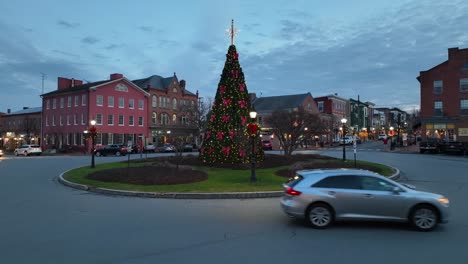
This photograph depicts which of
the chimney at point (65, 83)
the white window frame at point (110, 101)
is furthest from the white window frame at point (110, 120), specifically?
the chimney at point (65, 83)

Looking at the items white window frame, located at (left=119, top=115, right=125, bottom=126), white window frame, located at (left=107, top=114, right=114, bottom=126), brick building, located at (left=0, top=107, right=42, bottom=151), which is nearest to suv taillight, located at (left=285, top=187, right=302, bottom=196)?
white window frame, located at (left=107, top=114, right=114, bottom=126)

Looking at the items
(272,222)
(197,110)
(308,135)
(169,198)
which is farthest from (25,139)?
(272,222)

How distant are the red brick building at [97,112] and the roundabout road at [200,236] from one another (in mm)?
46483

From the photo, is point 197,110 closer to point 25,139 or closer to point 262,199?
point 25,139

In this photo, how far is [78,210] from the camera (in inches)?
449

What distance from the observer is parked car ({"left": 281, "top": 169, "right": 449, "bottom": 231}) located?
8.57 metres

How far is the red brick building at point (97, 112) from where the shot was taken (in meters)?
56.7

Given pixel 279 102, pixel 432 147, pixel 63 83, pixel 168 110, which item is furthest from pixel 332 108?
pixel 63 83

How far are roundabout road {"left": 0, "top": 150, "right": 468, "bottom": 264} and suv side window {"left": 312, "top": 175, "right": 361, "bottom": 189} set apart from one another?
99cm

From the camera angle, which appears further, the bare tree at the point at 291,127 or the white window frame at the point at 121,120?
the white window frame at the point at 121,120

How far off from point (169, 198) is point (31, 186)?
7816 mm

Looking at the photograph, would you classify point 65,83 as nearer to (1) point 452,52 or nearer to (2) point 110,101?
(2) point 110,101

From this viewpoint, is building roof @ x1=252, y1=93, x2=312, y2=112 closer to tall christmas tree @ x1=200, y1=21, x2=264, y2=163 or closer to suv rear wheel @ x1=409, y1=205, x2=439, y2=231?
tall christmas tree @ x1=200, y1=21, x2=264, y2=163

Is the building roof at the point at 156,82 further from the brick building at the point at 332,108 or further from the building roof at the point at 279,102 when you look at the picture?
the brick building at the point at 332,108
